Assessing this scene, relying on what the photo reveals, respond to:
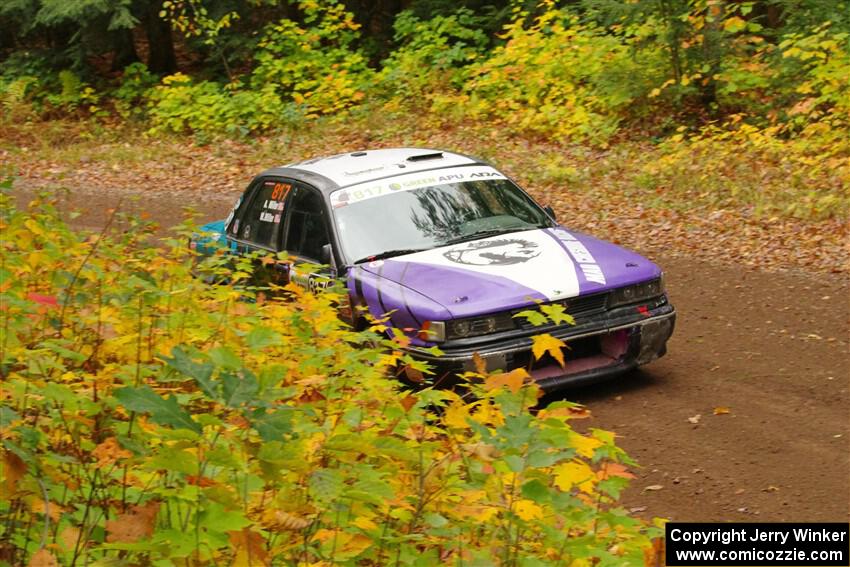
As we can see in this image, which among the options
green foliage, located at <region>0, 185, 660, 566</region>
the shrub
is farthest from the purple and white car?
the shrub

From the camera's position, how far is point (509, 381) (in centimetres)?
390

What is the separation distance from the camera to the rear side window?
28.7ft

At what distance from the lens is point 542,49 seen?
20.3 meters

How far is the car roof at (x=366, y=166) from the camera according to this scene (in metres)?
8.34

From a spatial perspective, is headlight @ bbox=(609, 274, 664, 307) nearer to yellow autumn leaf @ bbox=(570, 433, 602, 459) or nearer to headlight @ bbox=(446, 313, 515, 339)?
headlight @ bbox=(446, 313, 515, 339)

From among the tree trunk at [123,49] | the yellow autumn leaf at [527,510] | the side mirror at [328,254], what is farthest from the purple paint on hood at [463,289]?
the tree trunk at [123,49]

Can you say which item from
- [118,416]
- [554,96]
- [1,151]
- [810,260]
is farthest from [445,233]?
[1,151]

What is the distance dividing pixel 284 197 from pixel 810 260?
231 inches

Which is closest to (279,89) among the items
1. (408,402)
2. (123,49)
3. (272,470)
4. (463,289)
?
(123,49)

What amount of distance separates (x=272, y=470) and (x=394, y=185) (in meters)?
5.37

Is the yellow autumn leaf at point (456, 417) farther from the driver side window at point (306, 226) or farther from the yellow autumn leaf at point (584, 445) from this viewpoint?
the driver side window at point (306, 226)

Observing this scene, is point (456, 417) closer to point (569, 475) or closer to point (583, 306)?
point (569, 475)

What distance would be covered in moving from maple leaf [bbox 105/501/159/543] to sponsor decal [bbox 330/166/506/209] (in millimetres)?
5203

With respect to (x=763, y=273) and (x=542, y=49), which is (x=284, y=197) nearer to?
(x=763, y=273)
